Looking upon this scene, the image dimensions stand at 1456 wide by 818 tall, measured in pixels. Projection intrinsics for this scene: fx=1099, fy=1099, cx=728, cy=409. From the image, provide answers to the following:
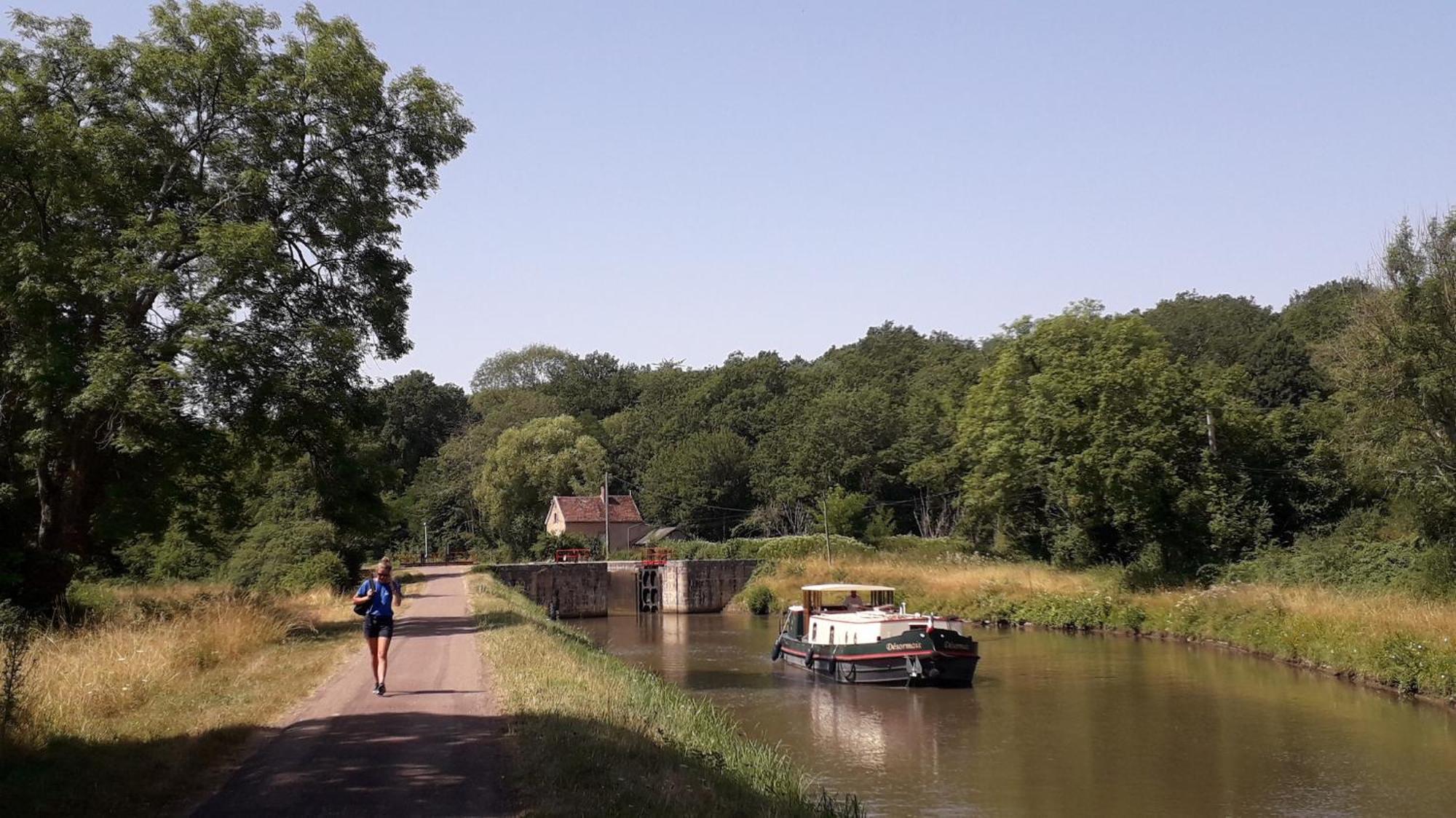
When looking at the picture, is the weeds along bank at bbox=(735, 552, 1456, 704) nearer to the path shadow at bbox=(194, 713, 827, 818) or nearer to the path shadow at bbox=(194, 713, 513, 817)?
Result: the path shadow at bbox=(194, 713, 827, 818)

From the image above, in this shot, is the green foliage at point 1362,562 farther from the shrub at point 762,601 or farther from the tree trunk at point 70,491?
the tree trunk at point 70,491

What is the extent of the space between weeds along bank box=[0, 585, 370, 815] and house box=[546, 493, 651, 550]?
2333 inches

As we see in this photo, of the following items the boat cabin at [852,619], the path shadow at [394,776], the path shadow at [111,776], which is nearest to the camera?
the path shadow at [111,776]

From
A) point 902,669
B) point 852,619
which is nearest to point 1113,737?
point 902,669

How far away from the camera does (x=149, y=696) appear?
41.9 ft

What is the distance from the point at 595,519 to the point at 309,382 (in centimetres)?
6042

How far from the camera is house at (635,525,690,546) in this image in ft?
262

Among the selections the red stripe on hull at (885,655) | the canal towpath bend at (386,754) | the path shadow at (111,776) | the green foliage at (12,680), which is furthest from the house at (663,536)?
the path shadow at (111,776)

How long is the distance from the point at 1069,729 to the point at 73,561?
19937 millimetres

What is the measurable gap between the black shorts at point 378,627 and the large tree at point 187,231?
25.3 feet

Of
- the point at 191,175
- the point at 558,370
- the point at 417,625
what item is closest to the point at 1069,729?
the point at 417,625

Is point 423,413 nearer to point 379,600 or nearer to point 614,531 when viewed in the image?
point 614,531

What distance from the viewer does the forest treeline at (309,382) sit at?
803 inches

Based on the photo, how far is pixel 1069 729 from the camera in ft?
74.5
